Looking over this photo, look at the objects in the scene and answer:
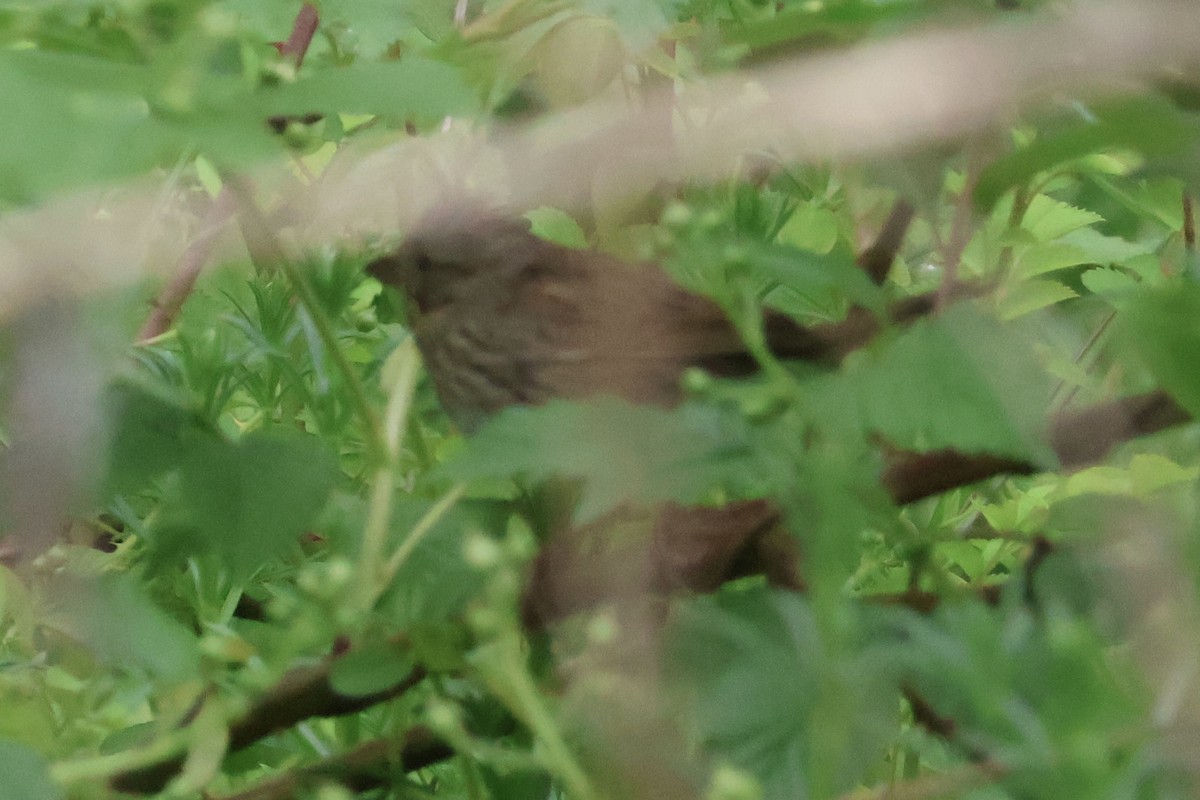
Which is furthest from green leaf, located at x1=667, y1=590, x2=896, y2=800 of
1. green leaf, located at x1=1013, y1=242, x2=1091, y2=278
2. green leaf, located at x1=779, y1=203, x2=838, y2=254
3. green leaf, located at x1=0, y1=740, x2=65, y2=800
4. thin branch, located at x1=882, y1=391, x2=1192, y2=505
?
green leaf, located at x1=1013, y1=242, x2=1091, y2=278

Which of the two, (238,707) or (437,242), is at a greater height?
(238,707)

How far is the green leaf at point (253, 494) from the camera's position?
20.4 inches

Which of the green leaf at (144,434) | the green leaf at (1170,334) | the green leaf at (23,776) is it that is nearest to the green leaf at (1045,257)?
the green leaf at (1170,334)

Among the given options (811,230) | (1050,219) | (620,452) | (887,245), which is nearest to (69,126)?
(620,452)

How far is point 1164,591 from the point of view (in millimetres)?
372

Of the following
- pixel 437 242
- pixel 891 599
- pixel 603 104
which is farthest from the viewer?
pixel 437 242

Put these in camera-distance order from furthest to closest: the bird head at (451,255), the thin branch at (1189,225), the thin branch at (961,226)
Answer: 1. the bird head at (451,255)
2. the thin branch at (1189,225)
3. the thin branch at (961,226)

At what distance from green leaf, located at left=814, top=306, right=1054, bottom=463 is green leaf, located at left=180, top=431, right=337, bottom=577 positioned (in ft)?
0.83

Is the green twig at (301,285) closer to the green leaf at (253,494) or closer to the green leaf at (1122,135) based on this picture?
the green leaf at (253,494)

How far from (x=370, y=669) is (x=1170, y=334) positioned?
0.32 m

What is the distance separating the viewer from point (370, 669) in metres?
0.45

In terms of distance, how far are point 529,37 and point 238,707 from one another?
0.35 m

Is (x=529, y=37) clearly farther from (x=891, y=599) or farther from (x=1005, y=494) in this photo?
(x=1005, y=494)

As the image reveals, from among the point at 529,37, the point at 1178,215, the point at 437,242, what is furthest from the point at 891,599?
the point at 437,242
